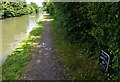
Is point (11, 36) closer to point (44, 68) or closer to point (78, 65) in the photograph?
point (44, 68)

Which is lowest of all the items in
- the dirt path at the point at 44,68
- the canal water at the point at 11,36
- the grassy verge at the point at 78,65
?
the canal water at the point at 11,36

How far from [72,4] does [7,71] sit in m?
3.54

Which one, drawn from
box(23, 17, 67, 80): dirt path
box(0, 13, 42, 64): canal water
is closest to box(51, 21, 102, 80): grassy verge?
box(23, 17, 67, 80): dirt path

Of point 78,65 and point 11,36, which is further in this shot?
point 11,36

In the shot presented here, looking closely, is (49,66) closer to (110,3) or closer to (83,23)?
(83,23)

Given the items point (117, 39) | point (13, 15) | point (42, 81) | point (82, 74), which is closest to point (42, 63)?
point (42, 81)

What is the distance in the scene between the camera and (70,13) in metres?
5.16

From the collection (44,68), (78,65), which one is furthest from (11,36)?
(78,65)

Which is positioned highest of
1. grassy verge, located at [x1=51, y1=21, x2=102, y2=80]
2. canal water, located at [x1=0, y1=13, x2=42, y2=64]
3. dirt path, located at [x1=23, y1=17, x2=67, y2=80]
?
grassy verge, located at [x1=51, y1=21, x2=102, y2=80]

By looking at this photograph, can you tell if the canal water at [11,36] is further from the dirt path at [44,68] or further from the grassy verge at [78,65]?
the grassy verge at [78,65]

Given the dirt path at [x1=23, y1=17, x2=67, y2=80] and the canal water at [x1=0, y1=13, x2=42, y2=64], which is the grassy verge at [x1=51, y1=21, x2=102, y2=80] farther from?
the canal water at [x1=0, y1=13, x2=42, y2=64]

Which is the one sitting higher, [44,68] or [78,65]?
[78,65]

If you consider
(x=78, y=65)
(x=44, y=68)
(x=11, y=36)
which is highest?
(x=78, y=65)

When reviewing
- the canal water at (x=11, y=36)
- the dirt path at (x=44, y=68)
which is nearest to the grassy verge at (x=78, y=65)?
the dirt path at (x=44, y=68)
